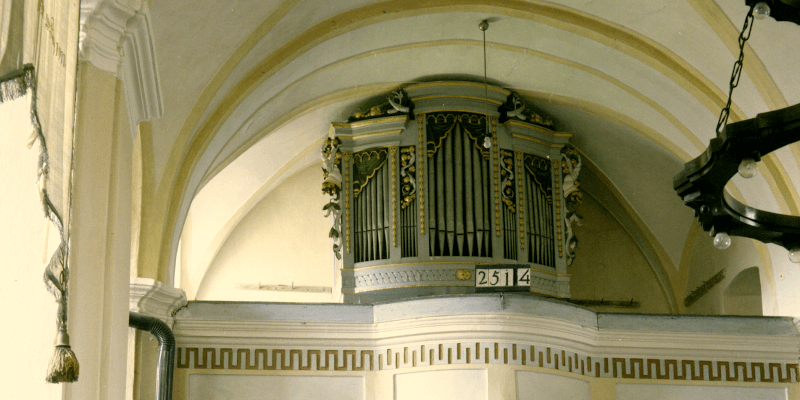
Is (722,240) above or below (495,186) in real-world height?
below

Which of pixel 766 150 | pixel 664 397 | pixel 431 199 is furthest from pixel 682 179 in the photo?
pixel 431 199

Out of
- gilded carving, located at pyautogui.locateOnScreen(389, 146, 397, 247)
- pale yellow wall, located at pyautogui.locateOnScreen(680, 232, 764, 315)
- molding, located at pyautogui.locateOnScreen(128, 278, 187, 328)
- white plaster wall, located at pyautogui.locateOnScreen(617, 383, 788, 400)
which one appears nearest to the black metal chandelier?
white plaster wall, located at pyautogui.locateOnScreen(617, 383, 788, 400)

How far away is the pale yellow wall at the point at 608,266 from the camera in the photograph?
1345cm

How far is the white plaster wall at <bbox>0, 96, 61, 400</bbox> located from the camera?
10.7ft

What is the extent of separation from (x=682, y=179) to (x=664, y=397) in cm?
473

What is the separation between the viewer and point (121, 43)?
4.94 metres

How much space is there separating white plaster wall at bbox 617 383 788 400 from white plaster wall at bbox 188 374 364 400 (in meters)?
2.65

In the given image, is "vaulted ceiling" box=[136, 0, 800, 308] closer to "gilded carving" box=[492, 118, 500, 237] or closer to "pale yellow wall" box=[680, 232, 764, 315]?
"pale yellow wall" box=[680, 232, 764, 315]

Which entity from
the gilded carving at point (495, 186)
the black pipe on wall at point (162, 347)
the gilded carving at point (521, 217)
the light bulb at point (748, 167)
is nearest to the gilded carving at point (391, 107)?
the gilded carving at point (495, 186)

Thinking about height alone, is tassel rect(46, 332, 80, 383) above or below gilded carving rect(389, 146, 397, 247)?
below

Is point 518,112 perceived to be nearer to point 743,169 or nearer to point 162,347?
point 162,347

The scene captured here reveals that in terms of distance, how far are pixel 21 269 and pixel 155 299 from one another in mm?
5883

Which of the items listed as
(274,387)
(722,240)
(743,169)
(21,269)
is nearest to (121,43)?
(21,269)

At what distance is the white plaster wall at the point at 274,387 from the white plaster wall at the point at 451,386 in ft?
2.00
